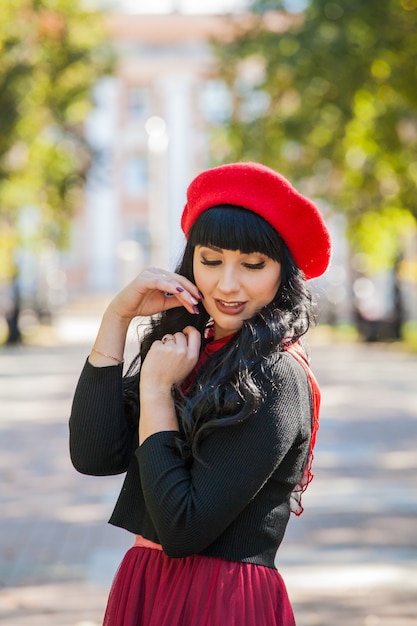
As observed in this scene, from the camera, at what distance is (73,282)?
176 ft

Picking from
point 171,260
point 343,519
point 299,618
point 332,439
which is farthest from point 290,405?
point 332,439

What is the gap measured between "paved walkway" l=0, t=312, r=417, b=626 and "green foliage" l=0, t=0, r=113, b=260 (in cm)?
1060

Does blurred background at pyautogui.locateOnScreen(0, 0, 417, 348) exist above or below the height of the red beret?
above

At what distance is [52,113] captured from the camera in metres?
25.5

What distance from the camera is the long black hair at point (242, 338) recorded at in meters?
2.08

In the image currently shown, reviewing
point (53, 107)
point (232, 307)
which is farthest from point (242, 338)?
point (53, 107)

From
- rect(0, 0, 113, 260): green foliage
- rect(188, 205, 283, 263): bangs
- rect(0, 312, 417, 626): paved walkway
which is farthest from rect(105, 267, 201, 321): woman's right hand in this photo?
rect(0, 0, 113, 260): green foliage

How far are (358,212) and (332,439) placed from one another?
1668 centimetres

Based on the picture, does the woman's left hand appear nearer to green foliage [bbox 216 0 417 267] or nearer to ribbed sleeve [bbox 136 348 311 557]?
ribbed sleeve [bbox 136 348 311 557]

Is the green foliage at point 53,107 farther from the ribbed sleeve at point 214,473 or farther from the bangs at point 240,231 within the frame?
the ribbed sleeve at point 214,473

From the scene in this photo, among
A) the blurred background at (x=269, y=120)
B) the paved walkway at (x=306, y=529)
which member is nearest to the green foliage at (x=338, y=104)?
the blurred background at (x=269, y=120)

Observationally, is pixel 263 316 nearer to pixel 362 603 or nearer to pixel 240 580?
pixel 240 580

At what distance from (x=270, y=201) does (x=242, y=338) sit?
28cm

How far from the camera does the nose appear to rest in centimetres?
218
